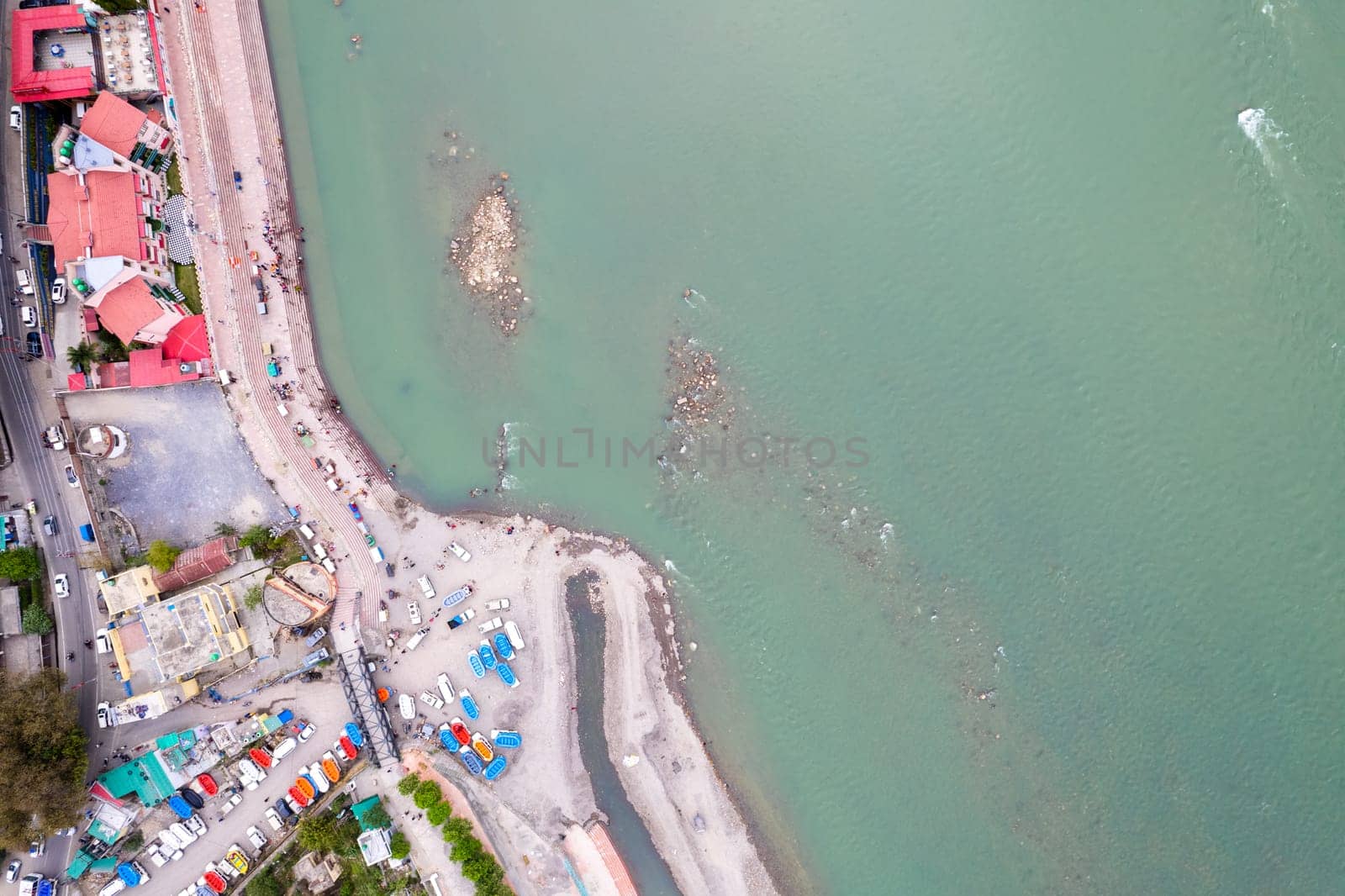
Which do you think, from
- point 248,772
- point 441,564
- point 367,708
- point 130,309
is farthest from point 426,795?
point 130,309

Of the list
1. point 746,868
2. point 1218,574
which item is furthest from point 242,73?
point 1218,574

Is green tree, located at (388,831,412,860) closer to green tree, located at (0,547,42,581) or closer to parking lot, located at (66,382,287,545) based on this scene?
parking lot, located at (66,382,287,545)

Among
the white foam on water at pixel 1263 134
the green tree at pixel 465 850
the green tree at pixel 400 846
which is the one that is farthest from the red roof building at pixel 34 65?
the white foam on water at pixel 1263 134

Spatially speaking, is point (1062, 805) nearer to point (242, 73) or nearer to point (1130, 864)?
point (1130, 864)

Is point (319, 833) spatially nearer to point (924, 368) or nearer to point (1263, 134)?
point (924, 368)

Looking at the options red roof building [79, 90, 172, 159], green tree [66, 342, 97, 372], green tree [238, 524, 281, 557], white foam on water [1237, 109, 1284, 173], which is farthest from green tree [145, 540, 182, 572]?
white foam on water [1237, 109, 1284, 173]

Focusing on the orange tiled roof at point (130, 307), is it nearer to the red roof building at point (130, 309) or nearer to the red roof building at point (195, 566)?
the red roof building at point (130, 309)
